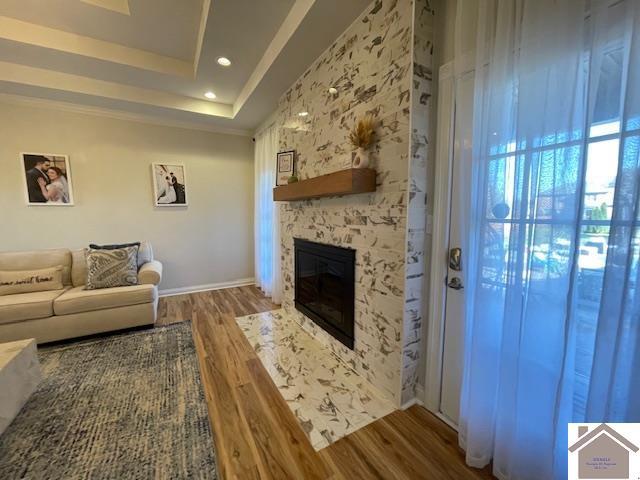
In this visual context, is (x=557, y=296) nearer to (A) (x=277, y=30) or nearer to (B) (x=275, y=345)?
(B) (x=275, y=345)

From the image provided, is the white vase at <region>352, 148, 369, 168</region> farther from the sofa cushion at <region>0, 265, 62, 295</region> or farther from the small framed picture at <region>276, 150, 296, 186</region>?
the sofa cushion at <region>0, 265, 62, 295</region>

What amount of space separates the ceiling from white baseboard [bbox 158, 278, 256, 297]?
2.58 meters

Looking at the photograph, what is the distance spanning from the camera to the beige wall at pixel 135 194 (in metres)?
3.12

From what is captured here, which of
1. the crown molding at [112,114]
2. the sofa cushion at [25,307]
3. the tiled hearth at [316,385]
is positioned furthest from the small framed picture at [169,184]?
the tiled hearth at [316,385]

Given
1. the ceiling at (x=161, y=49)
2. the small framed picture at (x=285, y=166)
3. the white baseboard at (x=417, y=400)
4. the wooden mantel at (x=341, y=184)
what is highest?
the ceiling at (x=161, y=49)

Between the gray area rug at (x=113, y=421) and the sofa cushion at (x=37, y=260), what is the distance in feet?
3.24

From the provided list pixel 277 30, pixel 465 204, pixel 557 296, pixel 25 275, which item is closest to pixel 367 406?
pixel 557 296

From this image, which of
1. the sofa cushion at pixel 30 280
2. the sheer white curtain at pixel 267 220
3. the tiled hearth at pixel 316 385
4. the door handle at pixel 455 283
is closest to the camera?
the door handle at pixel 455 283

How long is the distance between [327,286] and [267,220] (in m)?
1.87

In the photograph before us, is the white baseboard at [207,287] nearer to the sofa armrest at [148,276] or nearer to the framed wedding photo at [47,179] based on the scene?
the sofa armrest at [148,276]

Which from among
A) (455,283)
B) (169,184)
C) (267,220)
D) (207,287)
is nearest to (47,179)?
(169,184)

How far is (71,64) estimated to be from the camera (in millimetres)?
2676

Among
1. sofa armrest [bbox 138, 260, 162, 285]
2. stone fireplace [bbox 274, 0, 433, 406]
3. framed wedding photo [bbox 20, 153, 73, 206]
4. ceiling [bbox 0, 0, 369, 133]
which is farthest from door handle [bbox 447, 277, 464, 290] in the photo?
framed wedding photo [bbox 20, 153, 73, 206]

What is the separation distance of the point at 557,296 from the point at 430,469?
104 cm
